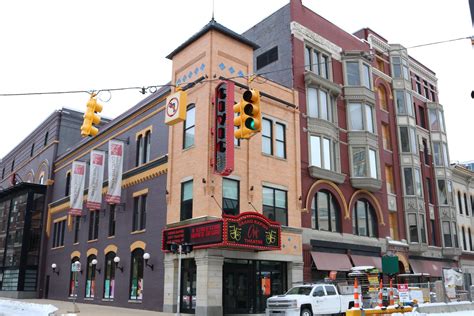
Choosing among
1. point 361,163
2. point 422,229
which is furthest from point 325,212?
point 422,229

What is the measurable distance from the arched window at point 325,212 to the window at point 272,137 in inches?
160

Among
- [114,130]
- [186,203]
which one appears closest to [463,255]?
[186,203]

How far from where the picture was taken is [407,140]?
126 ft

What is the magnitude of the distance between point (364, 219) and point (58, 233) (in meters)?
25.7

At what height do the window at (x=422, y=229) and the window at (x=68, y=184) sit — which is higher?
the window at (x=68, y=184)

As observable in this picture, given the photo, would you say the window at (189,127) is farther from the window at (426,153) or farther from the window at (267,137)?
the window at (426,153)

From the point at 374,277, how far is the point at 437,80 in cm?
2583

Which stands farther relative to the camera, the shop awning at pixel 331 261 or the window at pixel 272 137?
the shop awning at pixel 331 261

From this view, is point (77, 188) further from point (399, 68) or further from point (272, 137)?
point (399, 68)

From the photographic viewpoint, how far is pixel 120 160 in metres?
31.1

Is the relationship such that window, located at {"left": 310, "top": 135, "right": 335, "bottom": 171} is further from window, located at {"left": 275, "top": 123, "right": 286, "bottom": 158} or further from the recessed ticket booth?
the recessed ticket booth

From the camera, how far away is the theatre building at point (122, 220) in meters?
27.5

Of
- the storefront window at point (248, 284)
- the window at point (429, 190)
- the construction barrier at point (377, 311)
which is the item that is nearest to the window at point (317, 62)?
the storefront window at point (248, 284)

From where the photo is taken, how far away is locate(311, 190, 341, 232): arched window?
29.5 metres
